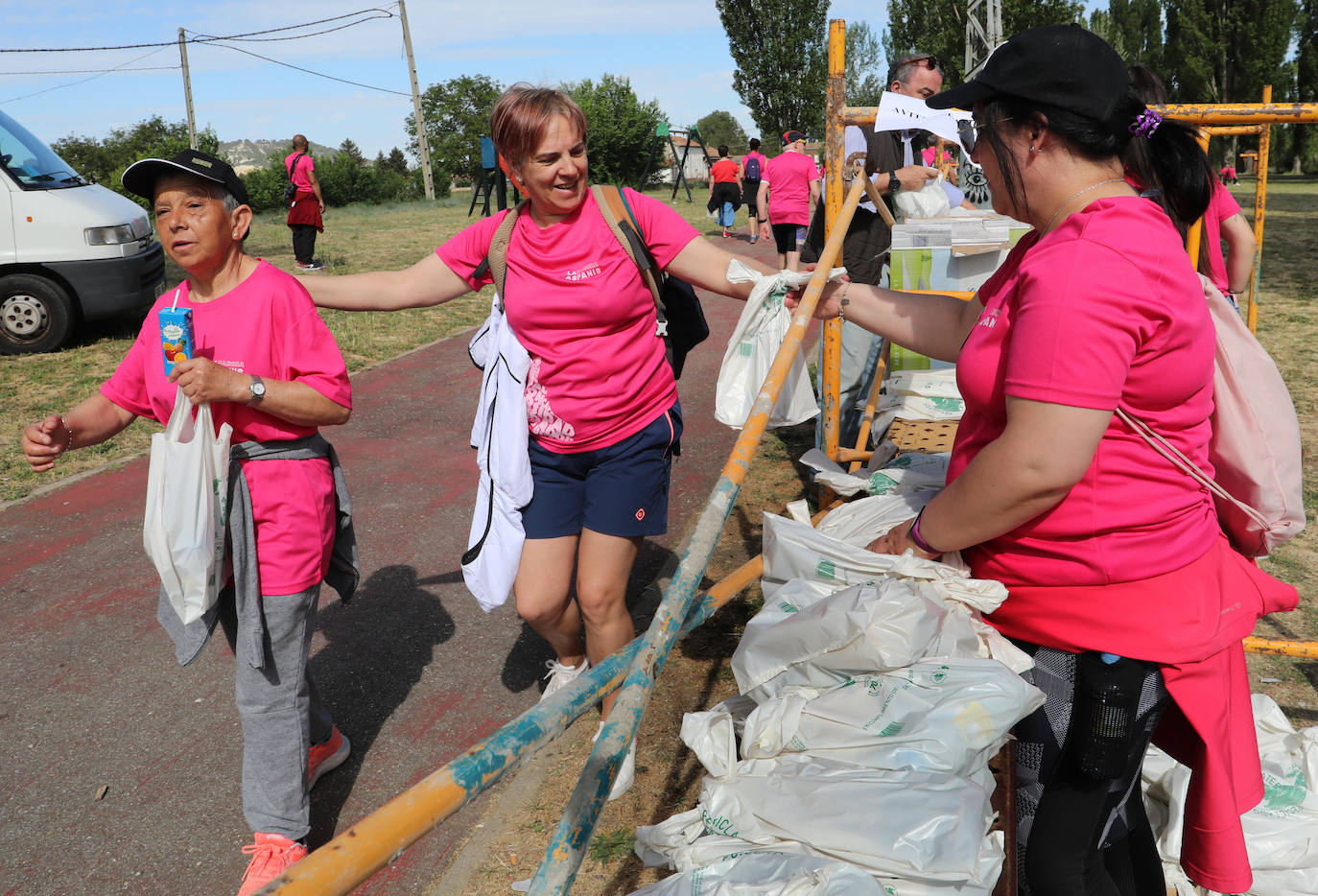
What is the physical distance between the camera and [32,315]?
9.22m

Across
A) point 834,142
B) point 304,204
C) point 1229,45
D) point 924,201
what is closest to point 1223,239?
point 924,201

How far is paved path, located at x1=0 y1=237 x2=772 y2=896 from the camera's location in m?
2.94

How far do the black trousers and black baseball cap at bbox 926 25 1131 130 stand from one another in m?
13.4

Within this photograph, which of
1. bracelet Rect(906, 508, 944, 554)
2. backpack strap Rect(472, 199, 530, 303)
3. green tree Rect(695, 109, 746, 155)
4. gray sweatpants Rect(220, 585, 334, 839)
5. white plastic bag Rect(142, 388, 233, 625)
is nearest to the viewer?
bracelet Rect(906, 508, 944, 554)

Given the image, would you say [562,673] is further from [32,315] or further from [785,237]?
[785,237]

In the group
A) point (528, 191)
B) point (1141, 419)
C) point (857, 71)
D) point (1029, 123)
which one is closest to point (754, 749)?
point (1141, 419)

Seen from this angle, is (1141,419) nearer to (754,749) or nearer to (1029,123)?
(1029,123)

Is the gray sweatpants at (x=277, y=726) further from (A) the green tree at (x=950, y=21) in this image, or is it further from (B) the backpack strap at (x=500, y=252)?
(A) the green tree at (x=950, y=21)

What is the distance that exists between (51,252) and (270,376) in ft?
27.0

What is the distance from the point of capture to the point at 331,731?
10.5 feet

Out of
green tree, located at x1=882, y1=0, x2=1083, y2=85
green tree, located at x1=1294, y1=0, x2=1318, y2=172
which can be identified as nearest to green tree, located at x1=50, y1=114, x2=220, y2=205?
green tree, located at x1=882, y1=0, x2=1083, y2=85

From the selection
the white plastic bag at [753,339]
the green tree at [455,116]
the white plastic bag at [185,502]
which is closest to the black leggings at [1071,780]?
the white plastic bag at [753,339]

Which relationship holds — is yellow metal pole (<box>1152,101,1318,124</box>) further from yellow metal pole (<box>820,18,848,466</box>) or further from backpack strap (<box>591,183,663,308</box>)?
backpack strap (<box>591,183,663,308</box>)

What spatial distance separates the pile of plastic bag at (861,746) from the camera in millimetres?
1569
